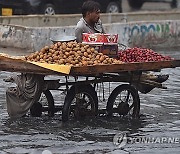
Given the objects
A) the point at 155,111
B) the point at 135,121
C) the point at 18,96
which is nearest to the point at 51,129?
the point at 18,96

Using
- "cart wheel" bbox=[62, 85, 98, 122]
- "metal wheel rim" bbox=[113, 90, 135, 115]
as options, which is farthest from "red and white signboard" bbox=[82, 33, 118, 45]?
"metal wheel rim" bbox=[113, 90, 135, 115]

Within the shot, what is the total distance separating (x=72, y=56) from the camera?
9648mm

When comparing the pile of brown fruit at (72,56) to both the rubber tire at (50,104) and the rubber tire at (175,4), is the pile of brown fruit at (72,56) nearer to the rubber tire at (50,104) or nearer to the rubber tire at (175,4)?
the rubber tire at (50,104)

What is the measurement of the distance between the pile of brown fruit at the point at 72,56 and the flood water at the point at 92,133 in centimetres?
92

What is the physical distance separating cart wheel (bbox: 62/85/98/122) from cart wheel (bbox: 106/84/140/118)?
0.32m

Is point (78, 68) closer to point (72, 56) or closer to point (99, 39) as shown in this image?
point (72, 56)

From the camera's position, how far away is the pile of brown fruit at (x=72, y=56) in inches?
375

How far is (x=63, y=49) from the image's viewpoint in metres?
9.80

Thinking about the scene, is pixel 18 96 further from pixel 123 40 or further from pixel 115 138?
pixel 123 40

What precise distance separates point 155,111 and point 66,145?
293 centimetres

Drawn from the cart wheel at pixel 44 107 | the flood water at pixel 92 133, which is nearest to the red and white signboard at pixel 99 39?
the cart wheel at pixel 44 107

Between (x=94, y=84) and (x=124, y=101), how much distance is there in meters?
0.58

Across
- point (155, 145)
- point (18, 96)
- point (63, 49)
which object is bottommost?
point (155, 145)

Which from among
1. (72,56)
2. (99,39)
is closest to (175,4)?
(99,39)
